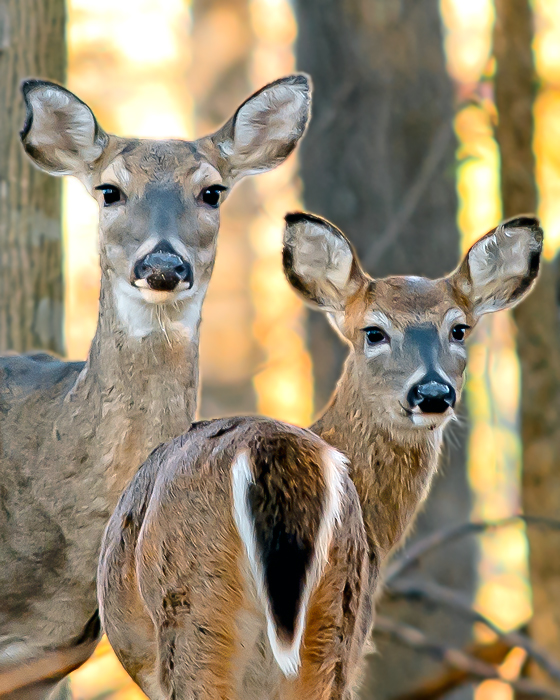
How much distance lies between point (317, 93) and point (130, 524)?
24.3ft

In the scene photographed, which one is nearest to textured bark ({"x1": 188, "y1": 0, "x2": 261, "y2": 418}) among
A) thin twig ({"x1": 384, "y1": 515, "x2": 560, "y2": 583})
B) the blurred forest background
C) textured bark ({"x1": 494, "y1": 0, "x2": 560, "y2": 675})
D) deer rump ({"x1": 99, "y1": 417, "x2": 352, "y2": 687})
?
the blurred forest background

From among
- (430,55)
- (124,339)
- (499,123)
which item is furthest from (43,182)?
(430,55)

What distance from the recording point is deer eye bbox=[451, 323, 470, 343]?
4570mm

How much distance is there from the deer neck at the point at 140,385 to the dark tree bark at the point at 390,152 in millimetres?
5523

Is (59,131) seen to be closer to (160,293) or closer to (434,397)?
(160,293)

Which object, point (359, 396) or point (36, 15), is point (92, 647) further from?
point (36, 15)

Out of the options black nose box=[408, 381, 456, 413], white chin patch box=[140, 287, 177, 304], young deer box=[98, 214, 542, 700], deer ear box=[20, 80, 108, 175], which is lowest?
young deer box=[98, 214, 542, 700]

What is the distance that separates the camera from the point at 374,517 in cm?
442

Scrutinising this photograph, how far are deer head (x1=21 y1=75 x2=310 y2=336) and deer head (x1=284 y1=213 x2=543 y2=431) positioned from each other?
0.41 metres

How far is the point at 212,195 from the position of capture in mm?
4816

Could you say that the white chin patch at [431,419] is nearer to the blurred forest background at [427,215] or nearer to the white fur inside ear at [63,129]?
the blurred forest background at [427,215]

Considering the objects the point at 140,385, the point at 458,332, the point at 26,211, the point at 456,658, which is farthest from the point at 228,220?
the point at 458,332

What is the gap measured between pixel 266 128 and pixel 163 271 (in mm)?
1276

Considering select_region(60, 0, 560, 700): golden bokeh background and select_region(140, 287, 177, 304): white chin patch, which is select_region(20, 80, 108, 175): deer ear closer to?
select_region(140, 287, 177, 304): white chin patch
